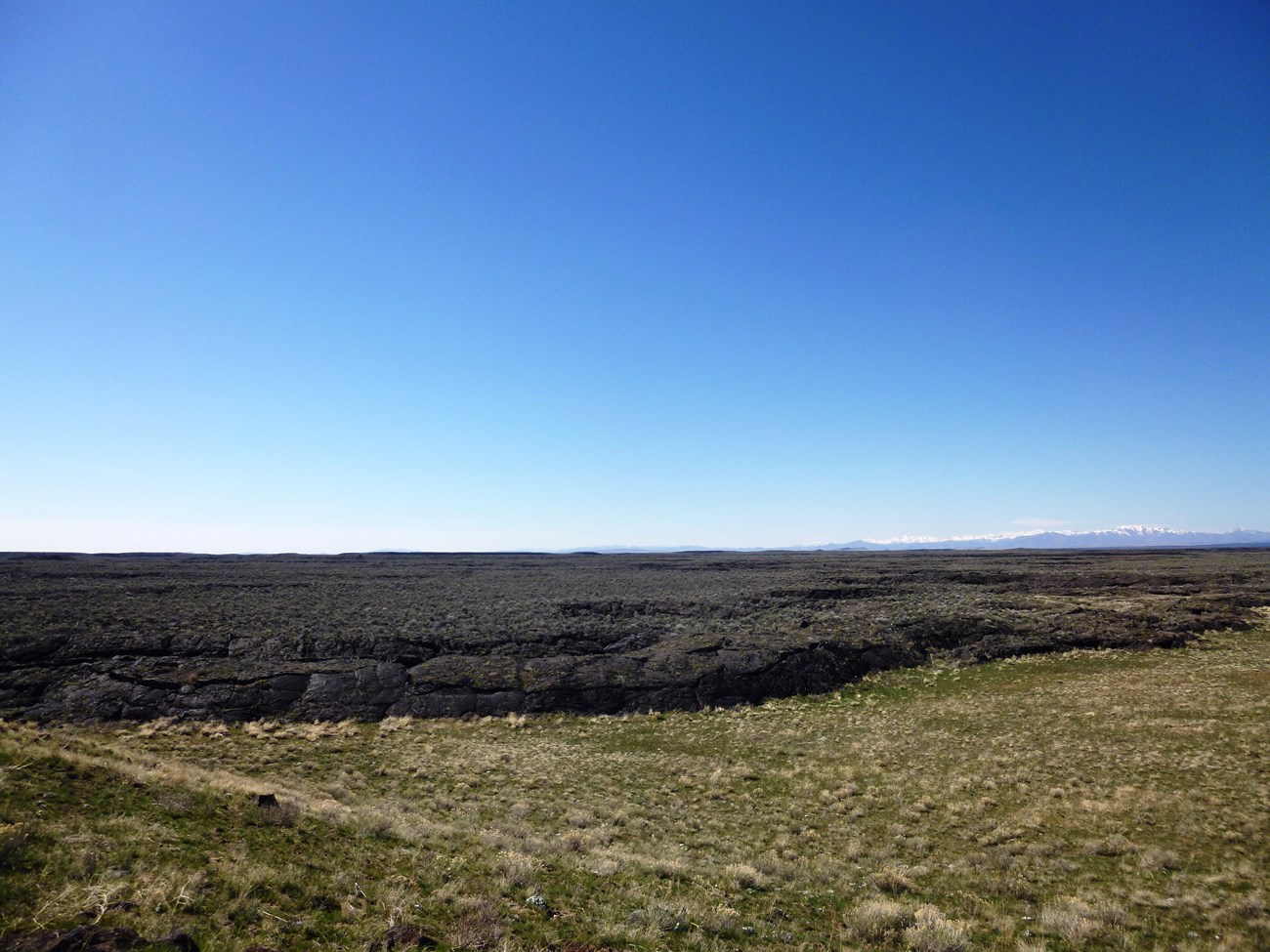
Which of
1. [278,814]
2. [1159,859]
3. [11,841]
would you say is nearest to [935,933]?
[1159,859]

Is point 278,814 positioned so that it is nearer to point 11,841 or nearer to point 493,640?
point 11,841

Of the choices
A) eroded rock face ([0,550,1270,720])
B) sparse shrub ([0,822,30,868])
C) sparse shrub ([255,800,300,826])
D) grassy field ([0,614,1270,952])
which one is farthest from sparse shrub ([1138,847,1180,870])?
sparse shrub ([0,822,30,868])

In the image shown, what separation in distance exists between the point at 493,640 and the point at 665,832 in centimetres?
2449

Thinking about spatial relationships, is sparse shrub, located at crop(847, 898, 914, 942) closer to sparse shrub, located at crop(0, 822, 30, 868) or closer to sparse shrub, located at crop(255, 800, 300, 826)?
sparse shrub, located at crop(255, 800, 300, 826)

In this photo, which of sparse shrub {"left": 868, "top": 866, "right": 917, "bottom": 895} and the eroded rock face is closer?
sparse shrub {"left": 868, "top": 866, "right": 917, "bottom": 895}

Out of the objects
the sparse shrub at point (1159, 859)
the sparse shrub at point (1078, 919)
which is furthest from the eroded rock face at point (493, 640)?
the sparse shrub at point (1078, 919)

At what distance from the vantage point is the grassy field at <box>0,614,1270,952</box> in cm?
899

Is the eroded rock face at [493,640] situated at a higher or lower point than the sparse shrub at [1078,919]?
lower

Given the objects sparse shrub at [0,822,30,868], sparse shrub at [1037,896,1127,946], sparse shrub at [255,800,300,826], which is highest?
sparse shrub at [0,822,30,868]

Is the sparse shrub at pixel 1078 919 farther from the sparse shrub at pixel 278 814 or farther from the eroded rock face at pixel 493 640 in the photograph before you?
the eroded rock face at pixel 493 640

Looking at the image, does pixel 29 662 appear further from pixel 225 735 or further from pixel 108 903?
pixel 108 903

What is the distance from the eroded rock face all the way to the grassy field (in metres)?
3.63

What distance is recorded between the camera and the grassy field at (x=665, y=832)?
899 centimetres

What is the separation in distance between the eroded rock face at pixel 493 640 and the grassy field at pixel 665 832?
363cm
